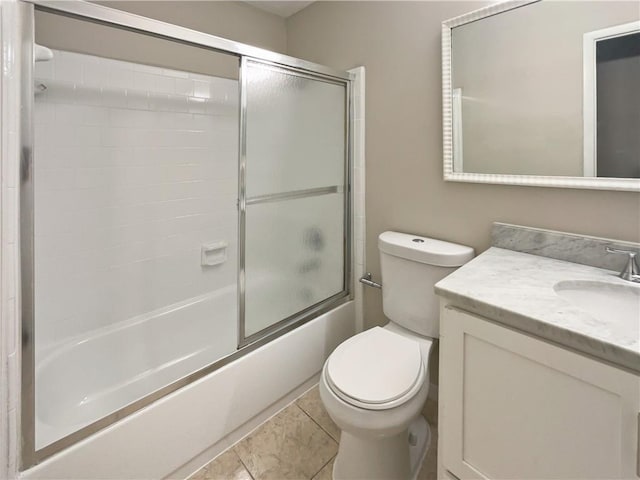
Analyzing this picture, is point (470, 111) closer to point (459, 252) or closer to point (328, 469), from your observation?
point (459, 252)

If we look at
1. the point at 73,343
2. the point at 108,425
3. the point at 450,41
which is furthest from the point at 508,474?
the point at 73,343

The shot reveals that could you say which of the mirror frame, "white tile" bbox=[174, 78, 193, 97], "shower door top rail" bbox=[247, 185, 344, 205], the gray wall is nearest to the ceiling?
the gray wall

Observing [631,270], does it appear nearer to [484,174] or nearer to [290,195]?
[484,174]

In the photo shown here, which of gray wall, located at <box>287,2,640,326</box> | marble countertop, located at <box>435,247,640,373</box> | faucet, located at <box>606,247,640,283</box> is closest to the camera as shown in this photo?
marble countertop, located at <box>435,247,640,373</box>

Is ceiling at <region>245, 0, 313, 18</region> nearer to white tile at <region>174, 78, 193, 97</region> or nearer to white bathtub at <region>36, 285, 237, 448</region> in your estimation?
white tile at <region>174, 78, 193, 97</region>

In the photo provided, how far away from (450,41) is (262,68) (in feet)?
2.75

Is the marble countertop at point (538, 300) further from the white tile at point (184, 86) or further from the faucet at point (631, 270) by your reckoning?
the white tile at point (184, 86)

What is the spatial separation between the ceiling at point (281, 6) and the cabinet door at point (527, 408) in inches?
82.1

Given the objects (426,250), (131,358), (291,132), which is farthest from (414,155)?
(131,358)

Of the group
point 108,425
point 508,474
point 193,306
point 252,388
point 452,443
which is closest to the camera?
point 508,474

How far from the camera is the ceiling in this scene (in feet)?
6.95

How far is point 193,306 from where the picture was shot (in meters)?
2.07

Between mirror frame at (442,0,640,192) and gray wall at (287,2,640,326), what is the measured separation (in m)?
0.04

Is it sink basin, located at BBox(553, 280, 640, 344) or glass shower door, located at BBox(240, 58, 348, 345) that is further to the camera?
glass shower door, located at BBox(240, 58, 348, 345)
